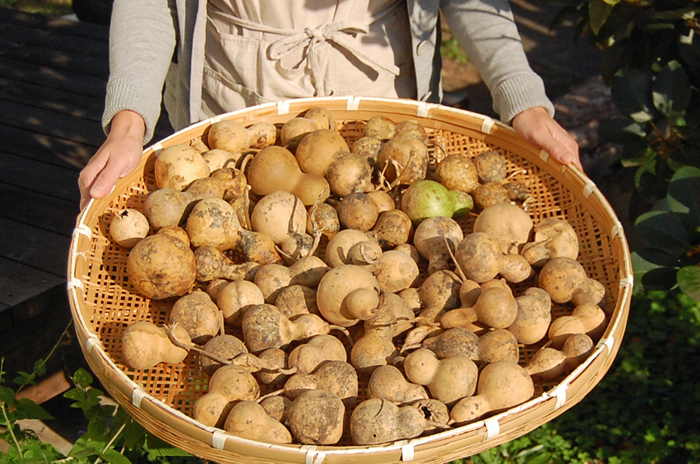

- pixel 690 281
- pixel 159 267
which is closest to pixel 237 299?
pixel 159 267

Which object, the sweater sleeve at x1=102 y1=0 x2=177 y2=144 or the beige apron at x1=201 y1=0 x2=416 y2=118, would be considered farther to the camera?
the beige apron at x1=201 y1=0 x2=416 y2=118

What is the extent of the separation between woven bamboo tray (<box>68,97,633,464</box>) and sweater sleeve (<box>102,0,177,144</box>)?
0.20 metres

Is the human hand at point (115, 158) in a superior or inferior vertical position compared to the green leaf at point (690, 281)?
superior

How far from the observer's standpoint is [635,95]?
3.02 metres

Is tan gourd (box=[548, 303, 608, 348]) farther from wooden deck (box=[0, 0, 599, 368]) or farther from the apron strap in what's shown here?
wooden deck (box=[0, 0, 599, 368])

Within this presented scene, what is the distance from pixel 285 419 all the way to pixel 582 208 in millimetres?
1306

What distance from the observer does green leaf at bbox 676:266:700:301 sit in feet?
7.39

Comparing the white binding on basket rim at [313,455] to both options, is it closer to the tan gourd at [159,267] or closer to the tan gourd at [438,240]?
the tan gourd at [159,267]

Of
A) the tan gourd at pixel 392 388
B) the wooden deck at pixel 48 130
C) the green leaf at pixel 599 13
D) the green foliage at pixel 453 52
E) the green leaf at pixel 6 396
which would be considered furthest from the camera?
the green foliage at pixel 453 52

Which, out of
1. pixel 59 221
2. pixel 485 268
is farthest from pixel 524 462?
pixel 59 221

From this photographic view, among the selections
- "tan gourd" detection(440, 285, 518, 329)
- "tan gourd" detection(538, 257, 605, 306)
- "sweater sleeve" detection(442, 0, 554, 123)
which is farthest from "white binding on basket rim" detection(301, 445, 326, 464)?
"sweater sleeve" detection(442, 0, 554, 123)

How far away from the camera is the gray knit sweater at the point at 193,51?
7.70ft

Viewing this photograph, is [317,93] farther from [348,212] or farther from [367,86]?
[348,212]

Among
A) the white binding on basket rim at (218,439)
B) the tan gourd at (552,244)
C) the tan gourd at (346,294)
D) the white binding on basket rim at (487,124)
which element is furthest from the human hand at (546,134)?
the white binding on basket rim at (218,439)
